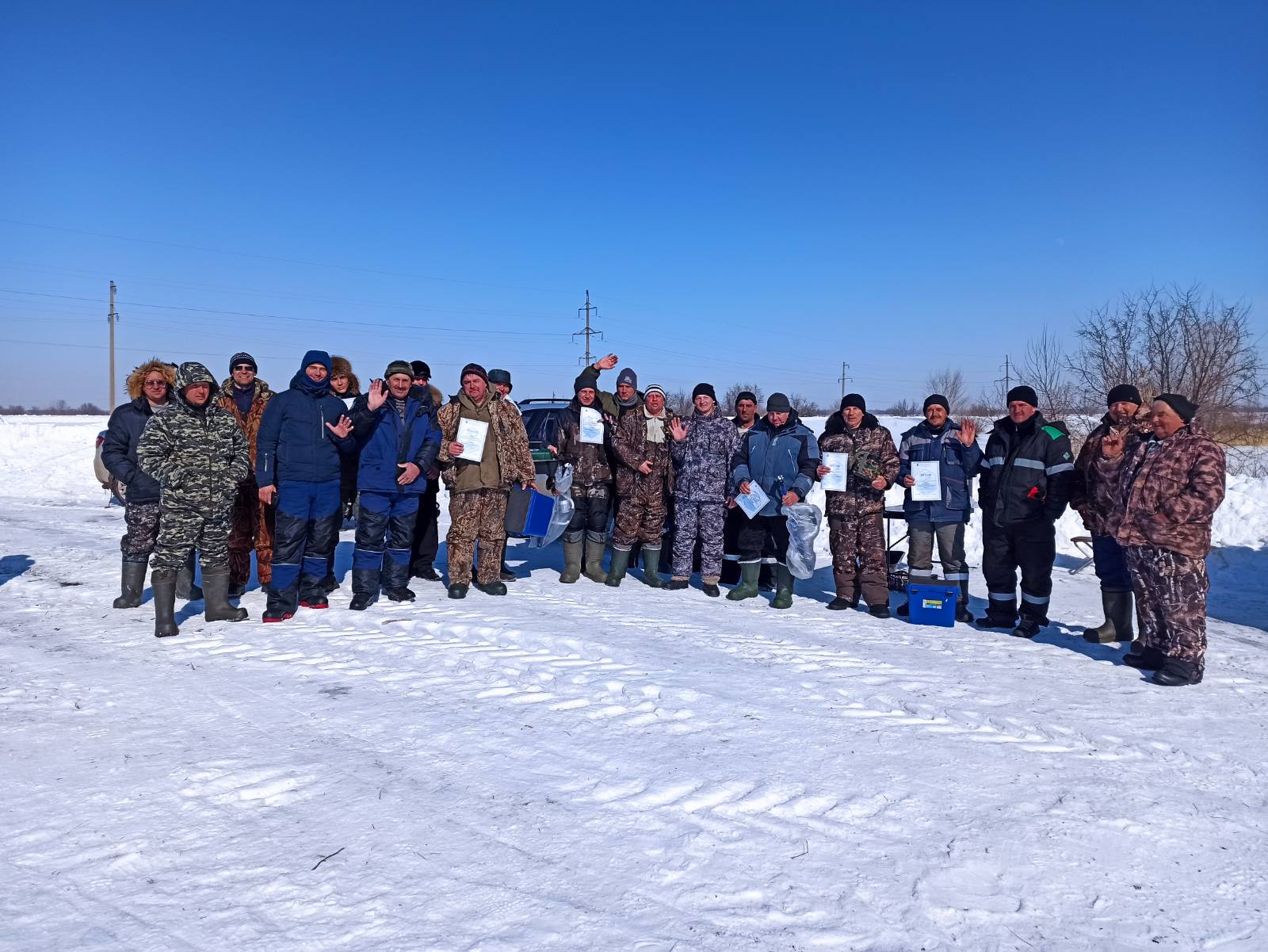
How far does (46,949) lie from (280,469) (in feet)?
15.3

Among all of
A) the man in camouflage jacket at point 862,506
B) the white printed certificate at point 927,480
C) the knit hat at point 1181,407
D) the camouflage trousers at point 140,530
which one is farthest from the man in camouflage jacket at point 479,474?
the knit hat at point 1181,407

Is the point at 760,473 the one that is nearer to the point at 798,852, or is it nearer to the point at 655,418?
the point at 655,418

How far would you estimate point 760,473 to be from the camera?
803cm

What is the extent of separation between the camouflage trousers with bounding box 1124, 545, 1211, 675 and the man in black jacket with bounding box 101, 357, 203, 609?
7.56 meters

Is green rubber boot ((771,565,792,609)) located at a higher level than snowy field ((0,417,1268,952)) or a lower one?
higher

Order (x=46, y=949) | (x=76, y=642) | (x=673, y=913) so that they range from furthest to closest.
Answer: (x=76, y=642) < (x=673, y=913) < (x=46, y=949)

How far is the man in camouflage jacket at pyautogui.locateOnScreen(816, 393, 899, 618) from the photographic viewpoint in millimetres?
7512

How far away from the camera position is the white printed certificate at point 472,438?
25.2 ft

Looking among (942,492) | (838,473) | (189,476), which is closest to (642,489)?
(838,473)

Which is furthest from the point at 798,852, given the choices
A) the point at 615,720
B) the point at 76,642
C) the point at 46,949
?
the point at 76,642

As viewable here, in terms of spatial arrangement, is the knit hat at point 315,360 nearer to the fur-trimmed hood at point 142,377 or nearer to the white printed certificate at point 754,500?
the fur-trimmed hood at point 142,377

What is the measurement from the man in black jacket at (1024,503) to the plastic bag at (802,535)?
153 cm

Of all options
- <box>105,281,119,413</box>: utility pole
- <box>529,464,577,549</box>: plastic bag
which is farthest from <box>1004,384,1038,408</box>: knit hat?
<box>105,281,119,413</box>: utility pole

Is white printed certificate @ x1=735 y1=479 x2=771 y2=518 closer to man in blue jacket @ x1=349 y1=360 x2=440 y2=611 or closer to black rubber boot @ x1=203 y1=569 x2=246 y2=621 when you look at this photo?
man in blue jacket @ x1=349 y1=360 x2=440 y2=611
